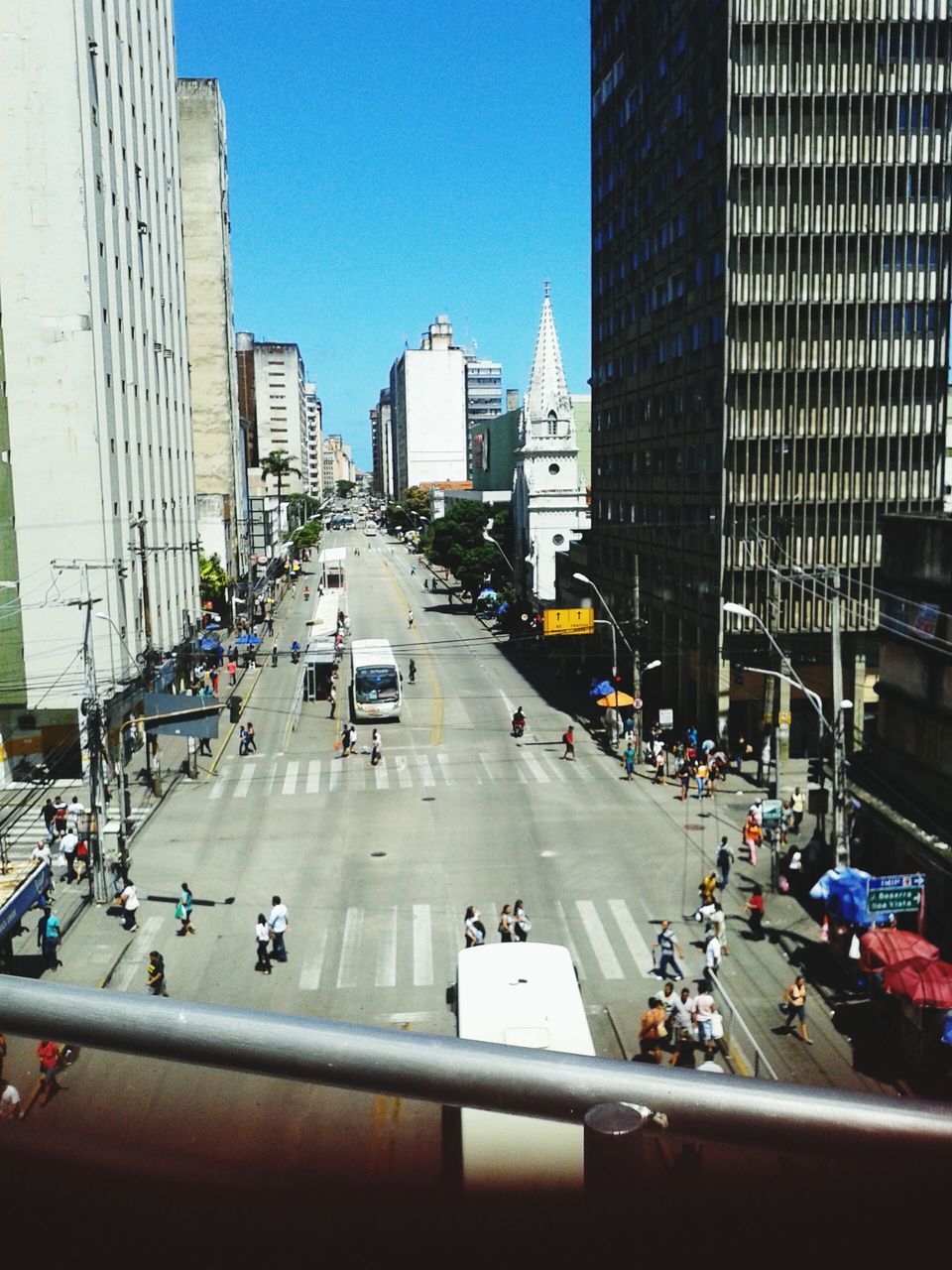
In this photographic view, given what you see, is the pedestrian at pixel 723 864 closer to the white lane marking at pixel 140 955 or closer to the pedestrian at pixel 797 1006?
the pedestrian at pixel 797 1006

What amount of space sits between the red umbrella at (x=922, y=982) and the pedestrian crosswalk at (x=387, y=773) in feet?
64.5

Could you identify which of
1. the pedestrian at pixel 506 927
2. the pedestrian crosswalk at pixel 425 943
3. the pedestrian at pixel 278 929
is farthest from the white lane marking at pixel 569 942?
the pedestrian at pixel 278 929

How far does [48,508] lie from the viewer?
3603 centimetres

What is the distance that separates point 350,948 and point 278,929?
1.66 meters

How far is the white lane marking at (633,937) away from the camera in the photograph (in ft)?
67.6

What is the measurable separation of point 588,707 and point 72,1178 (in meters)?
47.7

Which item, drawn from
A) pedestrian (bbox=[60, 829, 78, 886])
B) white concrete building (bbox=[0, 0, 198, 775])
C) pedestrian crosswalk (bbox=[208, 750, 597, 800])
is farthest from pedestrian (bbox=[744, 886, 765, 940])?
white concrete building (bbox=[0, 0, 198, 775])

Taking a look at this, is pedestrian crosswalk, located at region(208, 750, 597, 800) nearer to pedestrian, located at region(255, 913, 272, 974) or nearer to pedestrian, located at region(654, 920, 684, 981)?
pedestrian, located at region(255, 913, 272, 974)

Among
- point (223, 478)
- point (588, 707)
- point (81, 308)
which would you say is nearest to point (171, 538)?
point (81, 308)

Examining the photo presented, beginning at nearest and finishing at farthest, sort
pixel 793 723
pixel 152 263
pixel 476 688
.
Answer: pixel 793 723
pixel 152 263
pixel 476 688

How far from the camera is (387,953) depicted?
2150 cm

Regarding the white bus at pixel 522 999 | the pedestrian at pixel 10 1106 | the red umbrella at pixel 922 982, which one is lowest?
the red umbrella at pixel 922 982

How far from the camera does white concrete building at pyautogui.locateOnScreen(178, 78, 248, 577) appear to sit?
79625mm

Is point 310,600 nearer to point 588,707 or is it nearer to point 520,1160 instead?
point 588,707
